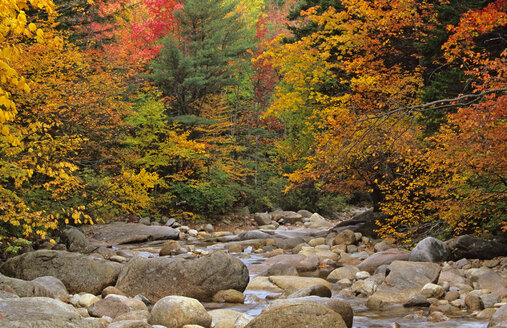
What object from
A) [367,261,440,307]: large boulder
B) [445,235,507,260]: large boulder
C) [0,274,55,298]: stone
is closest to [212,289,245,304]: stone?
[367,261,440,307]: large boulder

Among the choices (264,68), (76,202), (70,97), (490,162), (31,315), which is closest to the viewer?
(31,315)

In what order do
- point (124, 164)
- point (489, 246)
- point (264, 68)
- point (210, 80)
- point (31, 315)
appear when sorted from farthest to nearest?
point (264, 68), point (210, 80), point (124, 164), point (489, 246), point (31, 315)

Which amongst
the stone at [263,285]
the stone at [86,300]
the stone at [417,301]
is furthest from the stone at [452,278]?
the stone at [86,300]

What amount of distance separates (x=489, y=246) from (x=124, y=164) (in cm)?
1358

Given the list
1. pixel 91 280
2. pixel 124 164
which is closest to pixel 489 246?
pixel 91 280

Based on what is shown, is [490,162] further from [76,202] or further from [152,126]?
[152,126]

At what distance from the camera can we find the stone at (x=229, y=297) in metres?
8.84

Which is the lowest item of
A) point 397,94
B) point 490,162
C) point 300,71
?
point 490,162

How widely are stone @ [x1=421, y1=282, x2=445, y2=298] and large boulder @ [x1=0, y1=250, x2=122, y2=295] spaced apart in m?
6.15

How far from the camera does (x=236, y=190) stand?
24156mm

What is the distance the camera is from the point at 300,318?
5.32 metres

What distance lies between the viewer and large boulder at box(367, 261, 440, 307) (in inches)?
332

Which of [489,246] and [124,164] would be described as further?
[124,164]

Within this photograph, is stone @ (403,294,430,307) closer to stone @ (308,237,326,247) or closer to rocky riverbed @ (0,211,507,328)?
rocky riverbed @ (0,211,507,328)
